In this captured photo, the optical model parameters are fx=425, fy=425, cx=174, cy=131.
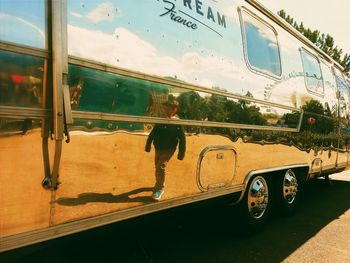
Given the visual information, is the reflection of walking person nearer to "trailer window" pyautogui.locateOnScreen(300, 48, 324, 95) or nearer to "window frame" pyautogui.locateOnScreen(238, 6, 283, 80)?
"window frame" pyautogui.locateOnScreen(238, 6, 283, 80)

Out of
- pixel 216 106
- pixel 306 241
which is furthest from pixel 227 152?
pixel 306 241

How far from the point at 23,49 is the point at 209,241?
3.42 metres

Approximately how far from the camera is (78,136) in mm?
2561

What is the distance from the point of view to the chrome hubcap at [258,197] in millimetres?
5098

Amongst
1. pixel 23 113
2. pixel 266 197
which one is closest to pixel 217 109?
pixel 266 197

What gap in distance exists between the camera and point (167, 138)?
3.32 meters

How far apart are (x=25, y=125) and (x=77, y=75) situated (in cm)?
46

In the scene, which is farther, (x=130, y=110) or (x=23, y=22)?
(x=130, y=110)

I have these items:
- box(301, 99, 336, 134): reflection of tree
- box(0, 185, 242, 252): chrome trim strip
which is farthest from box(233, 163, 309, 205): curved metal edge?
box(0, 185, 242, 252): chrome trim strip

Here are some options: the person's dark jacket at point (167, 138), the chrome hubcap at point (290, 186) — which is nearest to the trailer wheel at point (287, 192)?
the chrome hubcap at point (290, 186)

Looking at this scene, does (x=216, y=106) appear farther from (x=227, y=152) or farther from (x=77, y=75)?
(x=77, y=75)

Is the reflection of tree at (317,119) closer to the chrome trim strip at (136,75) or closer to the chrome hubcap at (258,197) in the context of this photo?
the chrome hubcap at (258,197)

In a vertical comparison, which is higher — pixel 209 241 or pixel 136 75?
pixel 136 75

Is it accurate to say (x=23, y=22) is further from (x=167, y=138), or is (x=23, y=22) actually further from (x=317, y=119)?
(x=317, y=119)
